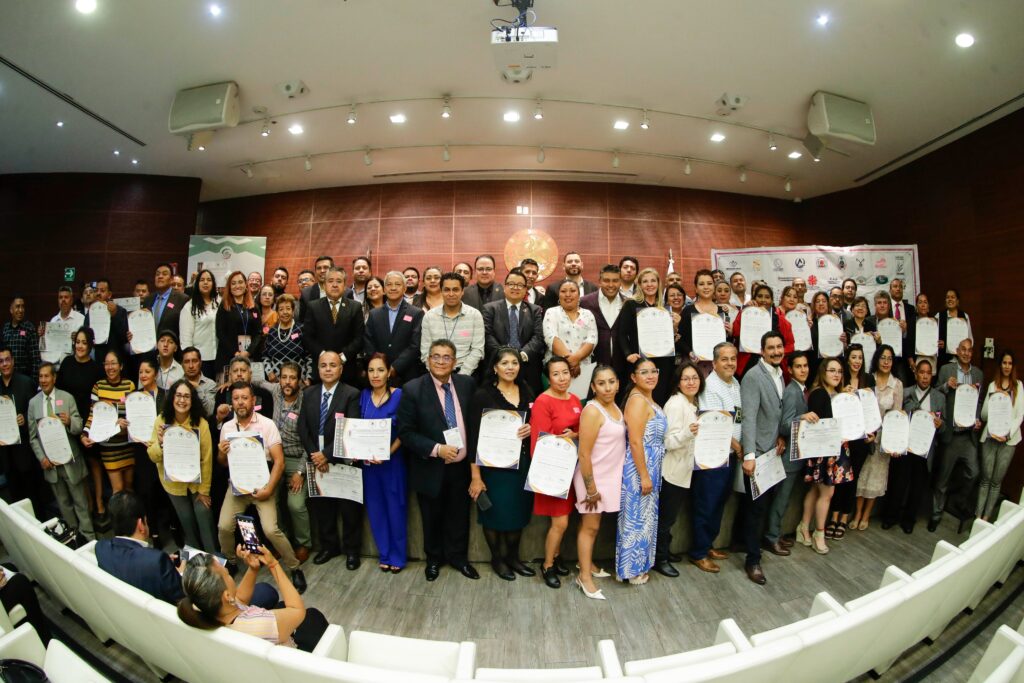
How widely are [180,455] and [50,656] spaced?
1.48 metres

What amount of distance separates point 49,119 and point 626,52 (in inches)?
260

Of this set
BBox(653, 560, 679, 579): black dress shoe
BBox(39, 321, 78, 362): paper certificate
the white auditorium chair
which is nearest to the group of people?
BBox(653, 560, 679, 579): black dress shoe

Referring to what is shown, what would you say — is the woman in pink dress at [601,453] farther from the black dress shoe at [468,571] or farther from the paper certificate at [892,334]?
the paper certificate at [892,334]

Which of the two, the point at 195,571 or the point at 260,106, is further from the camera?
the point at 260,106

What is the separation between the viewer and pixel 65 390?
3.74m

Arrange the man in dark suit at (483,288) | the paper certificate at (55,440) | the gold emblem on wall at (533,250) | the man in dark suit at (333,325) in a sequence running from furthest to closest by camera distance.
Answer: the gold emblem on wall at (533,250)
the man in dark suit at (483,288)
the man in dark suit at (333,325)
the paper certificate at (55,440)

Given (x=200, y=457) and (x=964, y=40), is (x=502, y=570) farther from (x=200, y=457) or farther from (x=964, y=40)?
(x=964, y=40)

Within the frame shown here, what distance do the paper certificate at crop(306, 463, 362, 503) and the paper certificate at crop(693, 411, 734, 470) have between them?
89.6 inches

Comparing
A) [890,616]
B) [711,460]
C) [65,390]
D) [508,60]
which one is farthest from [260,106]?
[890,616]

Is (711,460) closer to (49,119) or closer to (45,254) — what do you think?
(49,119)

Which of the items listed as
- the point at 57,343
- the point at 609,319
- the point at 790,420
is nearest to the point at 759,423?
the point at 790,420

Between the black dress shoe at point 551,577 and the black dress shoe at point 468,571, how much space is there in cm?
47

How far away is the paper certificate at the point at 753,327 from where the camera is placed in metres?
3.70

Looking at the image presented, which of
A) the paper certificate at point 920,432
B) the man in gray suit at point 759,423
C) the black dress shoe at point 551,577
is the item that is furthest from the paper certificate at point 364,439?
the paper certificate at point 920,432
